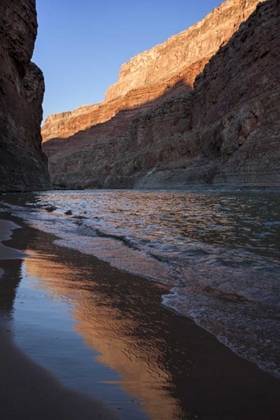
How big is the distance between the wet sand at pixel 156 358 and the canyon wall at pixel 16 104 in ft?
63.4

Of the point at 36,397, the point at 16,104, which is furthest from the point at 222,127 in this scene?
the point at 36,397

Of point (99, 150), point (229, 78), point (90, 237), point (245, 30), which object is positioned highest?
point (245, 30)

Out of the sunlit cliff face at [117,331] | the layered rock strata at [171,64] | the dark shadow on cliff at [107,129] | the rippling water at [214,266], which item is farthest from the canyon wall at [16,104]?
the dark shadow on cliff at [107,129]

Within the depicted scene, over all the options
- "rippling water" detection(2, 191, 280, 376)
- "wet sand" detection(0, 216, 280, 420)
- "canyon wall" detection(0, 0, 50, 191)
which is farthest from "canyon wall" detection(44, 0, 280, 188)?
"wet sand" detection(0, 216, 280, 420)

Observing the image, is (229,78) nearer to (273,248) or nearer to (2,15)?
(2,15)

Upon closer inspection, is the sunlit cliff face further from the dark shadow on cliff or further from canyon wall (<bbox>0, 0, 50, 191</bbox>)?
the dark shadow on cliff

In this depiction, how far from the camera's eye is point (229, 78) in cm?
3688

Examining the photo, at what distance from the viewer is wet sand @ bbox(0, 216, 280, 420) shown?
41.9 inches

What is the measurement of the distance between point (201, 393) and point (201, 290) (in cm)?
135

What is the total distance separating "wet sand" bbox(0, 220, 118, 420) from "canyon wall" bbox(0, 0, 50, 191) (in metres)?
A: 20.2

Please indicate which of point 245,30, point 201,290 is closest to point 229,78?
point 245,30

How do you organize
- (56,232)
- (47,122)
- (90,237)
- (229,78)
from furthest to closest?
1. (47,122)
2. (229,78)
3. (56,232)
4. (90,237)

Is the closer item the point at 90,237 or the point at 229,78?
the point at 90,237

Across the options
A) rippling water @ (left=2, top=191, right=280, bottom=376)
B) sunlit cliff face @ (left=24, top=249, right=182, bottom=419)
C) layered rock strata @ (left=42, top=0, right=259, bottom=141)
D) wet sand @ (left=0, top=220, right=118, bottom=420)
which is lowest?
rippling water @ (left=2, top=191, right=280, bottom=376)
